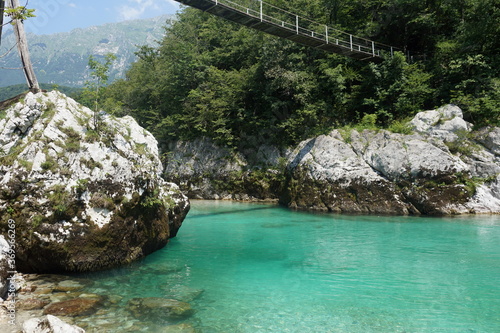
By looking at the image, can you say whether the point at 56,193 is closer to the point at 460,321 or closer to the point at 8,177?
the point at 8,177

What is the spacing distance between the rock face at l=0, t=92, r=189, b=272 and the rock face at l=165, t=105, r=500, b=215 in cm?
784

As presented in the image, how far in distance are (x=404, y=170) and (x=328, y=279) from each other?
10.5 meters

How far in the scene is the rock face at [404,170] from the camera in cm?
1403

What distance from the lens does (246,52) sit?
26.0 metres

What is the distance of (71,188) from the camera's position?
6.64 meters

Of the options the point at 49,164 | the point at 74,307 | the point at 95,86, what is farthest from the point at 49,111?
the point at 74,307

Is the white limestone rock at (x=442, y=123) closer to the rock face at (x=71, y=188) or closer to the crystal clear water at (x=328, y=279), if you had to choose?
the crystal clear water at (x=328, y=279)

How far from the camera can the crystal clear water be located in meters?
4.65

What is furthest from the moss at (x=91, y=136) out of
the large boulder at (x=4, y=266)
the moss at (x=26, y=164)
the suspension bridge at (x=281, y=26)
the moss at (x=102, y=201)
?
the suspension bridge at (x=281, y=26)

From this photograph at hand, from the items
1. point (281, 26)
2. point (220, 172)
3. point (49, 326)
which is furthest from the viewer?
point (220, 172)

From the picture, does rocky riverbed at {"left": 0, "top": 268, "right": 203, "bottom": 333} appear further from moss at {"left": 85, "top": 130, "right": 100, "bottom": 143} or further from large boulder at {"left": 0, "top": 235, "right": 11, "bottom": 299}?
moss at {"left": 85, "top": 130, "right": 100, "bottom": 143}

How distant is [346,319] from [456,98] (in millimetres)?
15580

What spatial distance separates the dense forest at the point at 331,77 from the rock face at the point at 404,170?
147cm

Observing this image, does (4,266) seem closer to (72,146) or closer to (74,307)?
(74,307)
